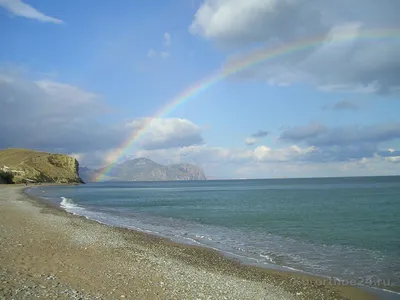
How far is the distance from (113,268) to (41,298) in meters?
6.33

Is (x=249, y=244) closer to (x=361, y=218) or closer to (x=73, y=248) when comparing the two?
(x=73, y=248)

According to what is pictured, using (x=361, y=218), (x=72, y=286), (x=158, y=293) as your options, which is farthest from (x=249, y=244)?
(x=361, y=218)

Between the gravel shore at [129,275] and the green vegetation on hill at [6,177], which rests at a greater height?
the green vegetation on hill at [6,177]

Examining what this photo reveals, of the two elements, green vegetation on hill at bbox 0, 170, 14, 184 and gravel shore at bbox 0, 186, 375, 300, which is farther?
green vegetation on hill at bbox 0, 170, 14, 184

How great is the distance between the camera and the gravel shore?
13258mm

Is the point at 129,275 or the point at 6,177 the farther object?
the point at 6,177

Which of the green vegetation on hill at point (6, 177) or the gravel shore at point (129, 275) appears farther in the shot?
the green vegetation on hill at point (6, 177)

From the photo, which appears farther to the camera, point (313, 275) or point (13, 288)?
point (313, 275)

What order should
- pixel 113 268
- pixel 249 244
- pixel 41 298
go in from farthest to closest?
pixel 249 244 < pixel 113 268 < pixel 41 298

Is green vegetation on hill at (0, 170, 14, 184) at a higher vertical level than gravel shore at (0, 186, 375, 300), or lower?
higher

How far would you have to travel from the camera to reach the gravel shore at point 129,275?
13.3m

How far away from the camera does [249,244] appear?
1163 inches

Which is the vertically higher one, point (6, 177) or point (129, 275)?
point (6, 177)

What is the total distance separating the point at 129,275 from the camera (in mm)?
16281
